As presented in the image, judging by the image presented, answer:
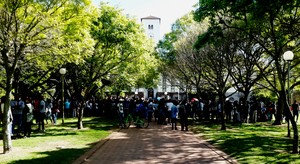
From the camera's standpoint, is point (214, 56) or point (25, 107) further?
point (214, 56)

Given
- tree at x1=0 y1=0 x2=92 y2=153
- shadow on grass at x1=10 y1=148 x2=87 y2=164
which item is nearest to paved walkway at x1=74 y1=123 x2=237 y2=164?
shadow on grass at x1=10 y1=148 x2=87 y2=164

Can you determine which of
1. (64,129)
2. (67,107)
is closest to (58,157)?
(64,129)

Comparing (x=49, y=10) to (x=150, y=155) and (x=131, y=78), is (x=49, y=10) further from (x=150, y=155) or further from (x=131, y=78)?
(x=131, y=78)

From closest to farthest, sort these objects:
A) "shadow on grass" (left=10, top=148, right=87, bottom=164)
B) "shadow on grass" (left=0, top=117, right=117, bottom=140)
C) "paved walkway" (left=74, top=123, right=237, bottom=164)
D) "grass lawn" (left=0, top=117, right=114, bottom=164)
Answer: "shadow on grass" (left=10, top=148, right=87, bottom=164)
"grass lawn" (left=0, top=117, right=114, bottom=164)
"paved walkway" (left=74, top=123, right=237, bottom=164)
"shadow on grass" (left=0, top=117, right=117, bottom=140)

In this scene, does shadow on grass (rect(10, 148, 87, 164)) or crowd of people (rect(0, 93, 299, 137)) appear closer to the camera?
shadow on grass (rect(10, 148, 87, 164))

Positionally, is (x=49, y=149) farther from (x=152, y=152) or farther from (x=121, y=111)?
(x=121, y=111)

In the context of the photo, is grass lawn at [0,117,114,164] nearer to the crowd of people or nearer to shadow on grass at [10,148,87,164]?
shadow on grass at [10,148,87,164]

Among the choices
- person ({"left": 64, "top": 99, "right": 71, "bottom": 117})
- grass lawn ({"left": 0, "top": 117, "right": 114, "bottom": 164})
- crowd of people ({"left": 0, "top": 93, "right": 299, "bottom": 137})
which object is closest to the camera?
grass lawn ({"left": 0, "top": 117, "right": 114, "bottom": 164})

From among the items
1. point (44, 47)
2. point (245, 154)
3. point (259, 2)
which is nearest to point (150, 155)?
point (245, 154)

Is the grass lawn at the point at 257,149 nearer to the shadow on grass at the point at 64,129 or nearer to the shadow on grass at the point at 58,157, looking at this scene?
the shadow on grass at the point at 58,157

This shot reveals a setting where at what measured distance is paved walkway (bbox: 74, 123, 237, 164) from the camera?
9797 mm

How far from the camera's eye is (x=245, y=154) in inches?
424

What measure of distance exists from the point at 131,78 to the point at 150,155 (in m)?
22.1

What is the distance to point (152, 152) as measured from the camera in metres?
11.2
